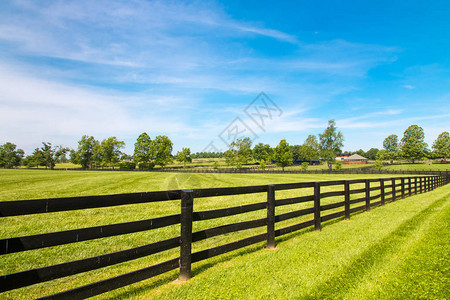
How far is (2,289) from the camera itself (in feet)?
7.32

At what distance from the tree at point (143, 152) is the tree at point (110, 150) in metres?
13.8

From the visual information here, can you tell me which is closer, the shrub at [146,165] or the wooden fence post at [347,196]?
the wooden fence post at [347,196]

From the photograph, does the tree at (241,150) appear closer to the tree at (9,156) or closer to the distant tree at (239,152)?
the distant tree at (239,152)

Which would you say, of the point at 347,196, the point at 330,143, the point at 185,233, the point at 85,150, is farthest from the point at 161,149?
the point at 185,233

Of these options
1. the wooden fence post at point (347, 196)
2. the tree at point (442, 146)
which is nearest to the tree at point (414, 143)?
the tree at point (442, 146)

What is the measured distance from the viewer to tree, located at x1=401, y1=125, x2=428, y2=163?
84.9 meters

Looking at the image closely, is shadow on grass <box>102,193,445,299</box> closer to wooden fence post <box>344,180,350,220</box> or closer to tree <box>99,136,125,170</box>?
wooden fence post <box>344,180,350,220</box>

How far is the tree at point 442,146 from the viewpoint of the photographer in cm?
9233

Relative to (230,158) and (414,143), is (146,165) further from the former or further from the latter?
(414,143)

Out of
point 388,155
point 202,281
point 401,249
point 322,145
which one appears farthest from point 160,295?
point 388,155

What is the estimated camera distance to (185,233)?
11.8ft

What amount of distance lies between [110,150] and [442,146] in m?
133

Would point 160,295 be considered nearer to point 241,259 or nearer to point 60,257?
point 241,259

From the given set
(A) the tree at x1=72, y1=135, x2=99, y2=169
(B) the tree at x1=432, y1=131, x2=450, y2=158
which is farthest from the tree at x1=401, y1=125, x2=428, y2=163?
(A) the tree at x1=72, y1=135, x2=99, y2=169
